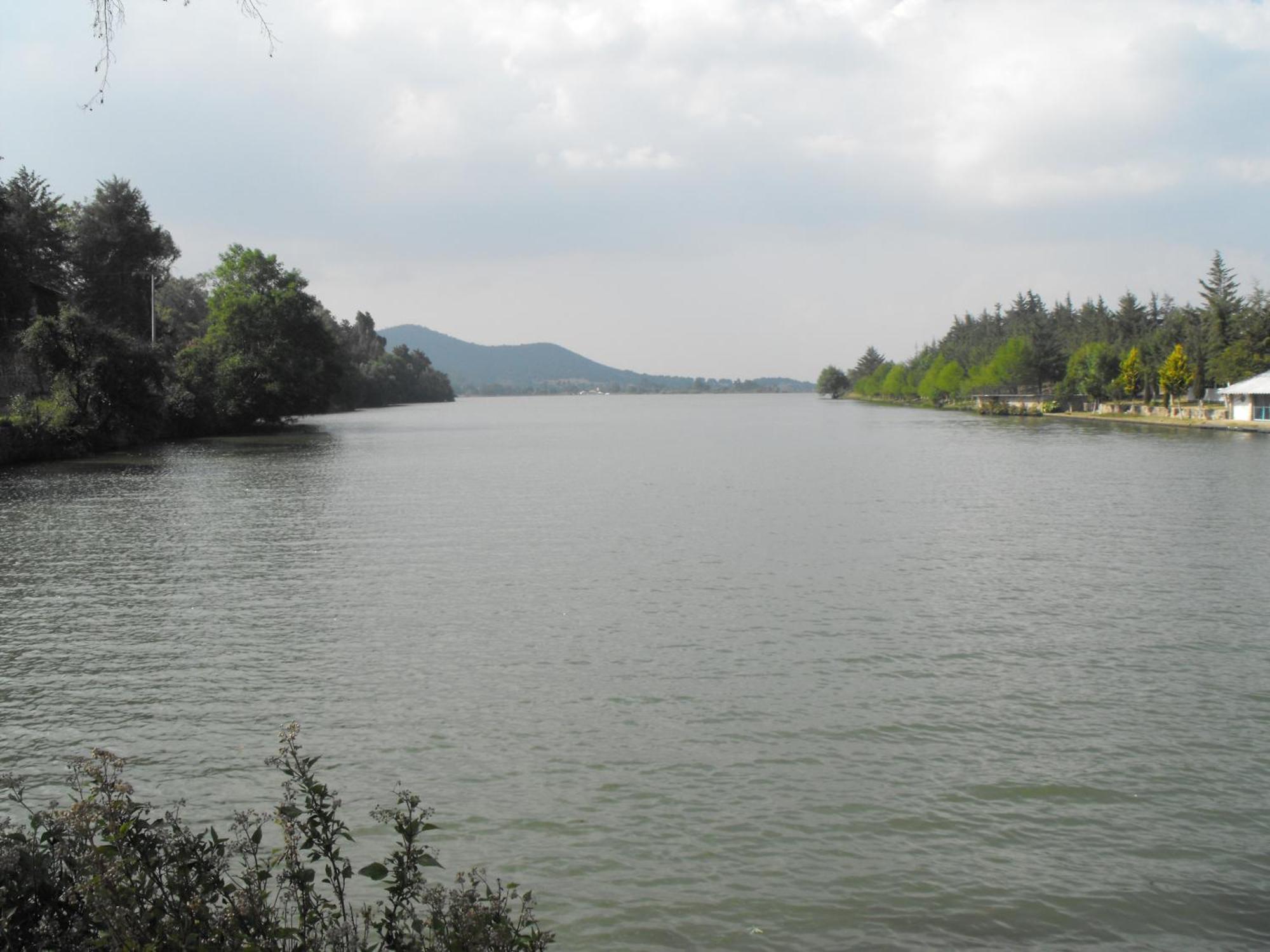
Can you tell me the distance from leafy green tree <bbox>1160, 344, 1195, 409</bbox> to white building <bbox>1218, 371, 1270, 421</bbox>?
45.0 ft

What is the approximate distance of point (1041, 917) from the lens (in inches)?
295

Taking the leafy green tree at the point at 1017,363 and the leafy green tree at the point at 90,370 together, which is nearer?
the leafy green tree at the point at 90,370

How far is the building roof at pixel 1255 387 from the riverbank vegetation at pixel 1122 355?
12333mm

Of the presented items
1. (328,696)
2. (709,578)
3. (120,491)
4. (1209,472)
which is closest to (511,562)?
(709,578)

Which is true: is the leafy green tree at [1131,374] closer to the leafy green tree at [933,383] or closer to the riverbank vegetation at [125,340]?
the leafy green tree at [933,383]

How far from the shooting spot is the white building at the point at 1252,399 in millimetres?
82125

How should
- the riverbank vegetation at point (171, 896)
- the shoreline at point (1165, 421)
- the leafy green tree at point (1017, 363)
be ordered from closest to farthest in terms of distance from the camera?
the riverbank vegetation at point (171, 896) → the shoreline at point (1165, 421) → the leafy green tree at point (1017, 363)

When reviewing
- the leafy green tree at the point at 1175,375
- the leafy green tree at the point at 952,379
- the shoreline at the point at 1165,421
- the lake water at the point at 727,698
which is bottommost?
the lake water at the point at 727,698

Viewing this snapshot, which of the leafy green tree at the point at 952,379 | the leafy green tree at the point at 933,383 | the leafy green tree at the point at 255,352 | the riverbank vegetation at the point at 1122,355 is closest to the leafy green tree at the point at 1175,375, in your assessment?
the riverbank vegetation at the point at 1122,355

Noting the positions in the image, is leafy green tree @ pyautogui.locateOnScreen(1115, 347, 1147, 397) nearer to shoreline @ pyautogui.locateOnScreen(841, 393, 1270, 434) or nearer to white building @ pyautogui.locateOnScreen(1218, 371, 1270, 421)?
shoreline @ pyautogui.locateOnScreen(841, 393, 1270, 434)

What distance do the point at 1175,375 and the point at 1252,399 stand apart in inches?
700

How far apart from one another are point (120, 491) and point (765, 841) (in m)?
36.1

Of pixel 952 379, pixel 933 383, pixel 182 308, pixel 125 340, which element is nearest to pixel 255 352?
pixel 125 340

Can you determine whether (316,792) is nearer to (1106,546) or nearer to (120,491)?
(1106,546)
